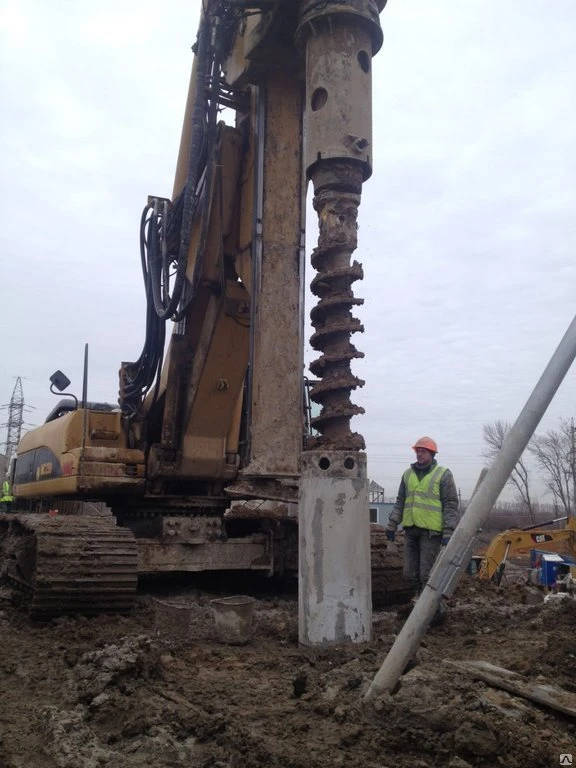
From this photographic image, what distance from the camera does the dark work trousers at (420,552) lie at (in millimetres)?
6188

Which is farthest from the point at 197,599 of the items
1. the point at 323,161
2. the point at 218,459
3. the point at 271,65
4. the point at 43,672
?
the point at 271,65

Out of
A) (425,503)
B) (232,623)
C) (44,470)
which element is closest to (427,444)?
(425,503)

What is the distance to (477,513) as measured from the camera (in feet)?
10.9

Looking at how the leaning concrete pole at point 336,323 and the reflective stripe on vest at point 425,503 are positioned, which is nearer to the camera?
the leaning concrete pole at point 336,323

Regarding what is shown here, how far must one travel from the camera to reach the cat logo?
8.44m

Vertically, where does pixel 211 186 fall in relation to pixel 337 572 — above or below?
above

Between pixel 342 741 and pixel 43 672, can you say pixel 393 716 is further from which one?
pixel 43 672

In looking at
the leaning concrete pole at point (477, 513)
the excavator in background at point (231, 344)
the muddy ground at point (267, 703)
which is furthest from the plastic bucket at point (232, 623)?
the leaning concrete pole at point (477, 513)

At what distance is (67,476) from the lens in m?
7.62

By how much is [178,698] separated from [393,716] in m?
1.10

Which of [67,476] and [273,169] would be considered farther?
[67,476]

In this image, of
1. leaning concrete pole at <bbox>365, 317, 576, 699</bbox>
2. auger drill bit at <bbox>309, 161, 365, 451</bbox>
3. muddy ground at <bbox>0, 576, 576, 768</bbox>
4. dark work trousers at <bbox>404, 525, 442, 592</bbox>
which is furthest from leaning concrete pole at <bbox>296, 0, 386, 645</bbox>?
dark work trousers at <bbox>404, 525, 442, 592</bbox>

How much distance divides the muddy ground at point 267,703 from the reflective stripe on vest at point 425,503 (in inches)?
35.0

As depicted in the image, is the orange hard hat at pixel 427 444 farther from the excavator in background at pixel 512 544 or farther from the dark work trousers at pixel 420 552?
the excavator in background at pixel 512 544
